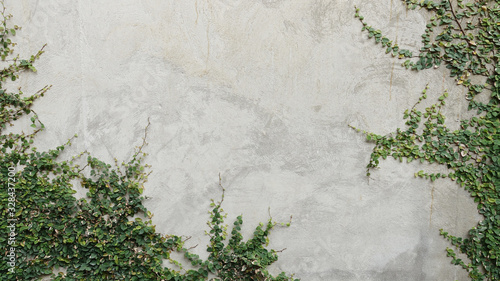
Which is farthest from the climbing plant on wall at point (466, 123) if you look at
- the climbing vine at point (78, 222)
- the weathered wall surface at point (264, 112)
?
the climbing vine at point (78, 222)

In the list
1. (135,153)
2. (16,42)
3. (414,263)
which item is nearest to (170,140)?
(135,153)

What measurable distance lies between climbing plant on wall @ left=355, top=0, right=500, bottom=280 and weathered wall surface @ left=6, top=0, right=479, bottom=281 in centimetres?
7

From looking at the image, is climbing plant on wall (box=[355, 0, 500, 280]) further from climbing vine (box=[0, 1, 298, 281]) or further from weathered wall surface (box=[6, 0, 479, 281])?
climbing vine (box=[0, 1, 298, 281])

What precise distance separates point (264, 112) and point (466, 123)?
1.42 metres

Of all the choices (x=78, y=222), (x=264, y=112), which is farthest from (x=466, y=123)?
(x=78, y=222)

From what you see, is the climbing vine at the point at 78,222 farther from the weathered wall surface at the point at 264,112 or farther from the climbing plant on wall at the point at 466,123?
the climbing plant on wall at the point at 466,123

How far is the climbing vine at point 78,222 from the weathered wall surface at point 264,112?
0.09 meters

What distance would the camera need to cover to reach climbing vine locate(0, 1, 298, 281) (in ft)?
8.78

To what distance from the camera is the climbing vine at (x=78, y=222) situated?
8.78ft

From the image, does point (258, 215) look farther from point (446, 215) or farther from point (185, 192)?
point (446, 215)

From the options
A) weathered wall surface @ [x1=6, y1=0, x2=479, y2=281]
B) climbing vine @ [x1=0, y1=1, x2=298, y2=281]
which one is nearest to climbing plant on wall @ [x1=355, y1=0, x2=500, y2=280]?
weathered wall surface @ [x1=6, y1=0, x2=479, y2=281]

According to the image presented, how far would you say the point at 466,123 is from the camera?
2.75 metres

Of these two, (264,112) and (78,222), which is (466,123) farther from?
(78,222)

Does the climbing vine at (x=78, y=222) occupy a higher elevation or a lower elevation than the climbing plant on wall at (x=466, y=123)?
lower
